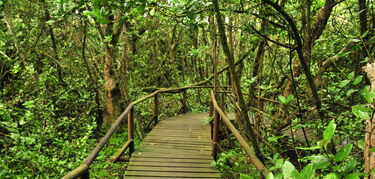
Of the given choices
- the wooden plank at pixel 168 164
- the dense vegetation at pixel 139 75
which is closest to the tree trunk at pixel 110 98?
the dense vegetation at pixel 139 75

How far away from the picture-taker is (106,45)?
6.14 metres

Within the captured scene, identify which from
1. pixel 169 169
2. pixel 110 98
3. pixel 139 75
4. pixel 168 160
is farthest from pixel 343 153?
pixel 139 75

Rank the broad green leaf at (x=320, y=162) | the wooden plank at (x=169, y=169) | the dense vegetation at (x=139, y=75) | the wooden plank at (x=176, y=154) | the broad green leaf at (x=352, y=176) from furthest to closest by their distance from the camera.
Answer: the wooden plank at (x=176, y=154) → the wooden plank at (x=169, y=169) → the dense vegetation at (x=139, y=75) → the broad green leaf at (x=320, y=162) → the broad green leaf at (x=352, y=176)

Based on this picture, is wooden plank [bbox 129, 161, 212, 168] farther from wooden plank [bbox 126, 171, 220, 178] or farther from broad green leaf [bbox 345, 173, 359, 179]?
broad green leaf [bbox 345, 173, 359, 179]

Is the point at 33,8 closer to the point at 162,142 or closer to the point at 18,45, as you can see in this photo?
the point at 18,45

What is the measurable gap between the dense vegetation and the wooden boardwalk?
0.47 metres

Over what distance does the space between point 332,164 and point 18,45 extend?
19.4ft

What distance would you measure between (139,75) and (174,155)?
5.34 meters

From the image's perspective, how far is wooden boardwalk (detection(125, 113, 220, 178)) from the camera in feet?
12.9

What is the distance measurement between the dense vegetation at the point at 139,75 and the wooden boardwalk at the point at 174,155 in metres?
0.47

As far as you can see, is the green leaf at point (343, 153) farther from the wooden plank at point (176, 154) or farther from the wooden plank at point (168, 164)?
the wooden plank at point (176, 154)

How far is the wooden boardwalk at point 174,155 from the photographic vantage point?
3926 millimetres

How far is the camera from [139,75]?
372 inches

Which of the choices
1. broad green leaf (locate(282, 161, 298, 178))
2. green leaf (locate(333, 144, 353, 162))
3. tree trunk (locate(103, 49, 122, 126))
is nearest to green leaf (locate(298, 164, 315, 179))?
broad green leaf (locate(282, 161, 298, 178))
